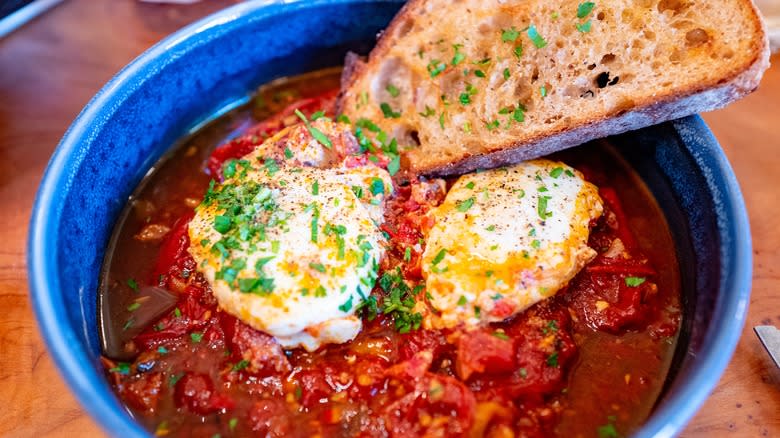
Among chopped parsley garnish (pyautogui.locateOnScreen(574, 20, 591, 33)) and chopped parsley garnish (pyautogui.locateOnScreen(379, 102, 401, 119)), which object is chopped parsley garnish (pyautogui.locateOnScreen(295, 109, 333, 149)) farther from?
chopped parsley garnish (pyautogui.locateOnScreen(574, 20, 591, 33))

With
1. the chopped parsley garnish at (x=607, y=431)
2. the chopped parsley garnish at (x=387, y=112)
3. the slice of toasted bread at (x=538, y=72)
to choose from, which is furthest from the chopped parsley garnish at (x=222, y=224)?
the chopped parsley garnish at (x=607, y=431)

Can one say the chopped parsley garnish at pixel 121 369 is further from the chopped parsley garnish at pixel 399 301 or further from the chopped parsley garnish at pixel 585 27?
the chopped parsley garnish at pixel 585 27

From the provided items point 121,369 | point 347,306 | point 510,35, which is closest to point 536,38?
point 510,35

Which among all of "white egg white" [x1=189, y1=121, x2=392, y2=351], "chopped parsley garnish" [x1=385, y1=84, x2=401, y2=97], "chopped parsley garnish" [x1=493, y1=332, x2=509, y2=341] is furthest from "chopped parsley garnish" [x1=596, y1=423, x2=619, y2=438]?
"chopped parsley garnish" [x1=385, y1=84, x2=401, y2=97]

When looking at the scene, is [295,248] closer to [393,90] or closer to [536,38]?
[393,90]

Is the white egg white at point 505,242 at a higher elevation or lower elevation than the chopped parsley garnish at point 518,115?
lower

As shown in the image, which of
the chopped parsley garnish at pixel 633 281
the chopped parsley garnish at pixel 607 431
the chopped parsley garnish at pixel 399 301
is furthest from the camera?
the chopped parsley garnish at pixel 633 281

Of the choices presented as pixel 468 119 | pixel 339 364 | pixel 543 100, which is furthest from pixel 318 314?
pixel 543 100
